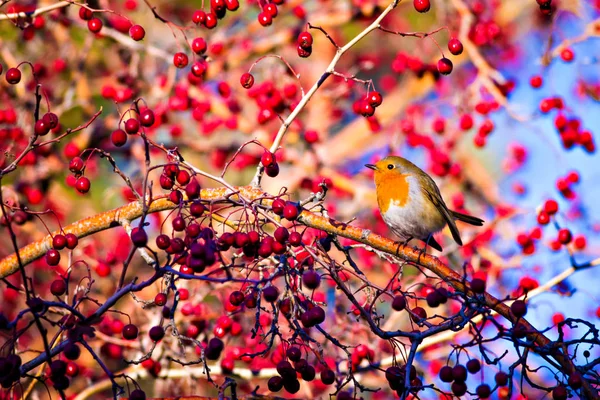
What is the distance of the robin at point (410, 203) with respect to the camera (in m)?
4.11

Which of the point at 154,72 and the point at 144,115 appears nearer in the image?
the point at 144,115

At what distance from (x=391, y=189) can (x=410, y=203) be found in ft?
0.54

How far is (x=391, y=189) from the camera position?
4246 mm

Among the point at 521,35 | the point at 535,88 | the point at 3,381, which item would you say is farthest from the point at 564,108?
the point at 521,35

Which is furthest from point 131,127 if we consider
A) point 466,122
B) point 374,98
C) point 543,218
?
point 466,122

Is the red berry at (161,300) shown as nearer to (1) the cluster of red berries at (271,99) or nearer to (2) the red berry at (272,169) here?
(2) the red berry at (272,169)

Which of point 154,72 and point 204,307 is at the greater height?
point 154,72

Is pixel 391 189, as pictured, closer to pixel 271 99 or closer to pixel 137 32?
pixel 271 99

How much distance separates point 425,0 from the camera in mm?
2811

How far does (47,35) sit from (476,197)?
404 cm

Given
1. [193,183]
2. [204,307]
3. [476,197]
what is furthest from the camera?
[476,197]

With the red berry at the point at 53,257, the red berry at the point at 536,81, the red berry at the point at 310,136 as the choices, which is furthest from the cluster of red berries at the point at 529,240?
the red berry at the point at 53,257

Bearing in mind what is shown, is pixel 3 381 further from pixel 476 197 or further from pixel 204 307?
pixel 476 197

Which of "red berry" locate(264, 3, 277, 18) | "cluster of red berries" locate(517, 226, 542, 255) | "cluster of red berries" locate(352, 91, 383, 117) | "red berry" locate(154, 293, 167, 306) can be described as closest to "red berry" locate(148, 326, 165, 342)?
"red berry" locate(154, 293, 167, 306)
